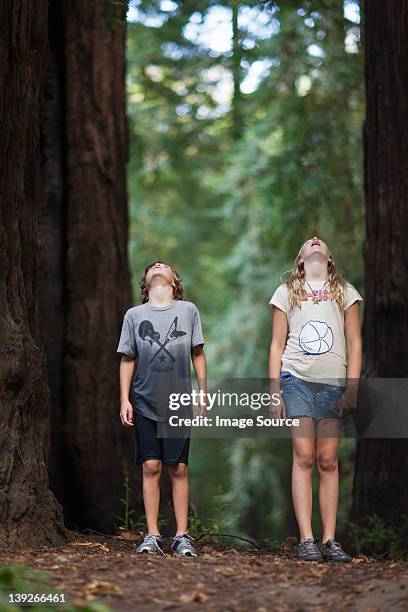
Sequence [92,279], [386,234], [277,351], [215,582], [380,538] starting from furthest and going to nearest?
1. [92,279]
2. [386,234]
3. [380,538]
4. [277,351]
5. [215,582]

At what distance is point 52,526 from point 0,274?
5.38 feet

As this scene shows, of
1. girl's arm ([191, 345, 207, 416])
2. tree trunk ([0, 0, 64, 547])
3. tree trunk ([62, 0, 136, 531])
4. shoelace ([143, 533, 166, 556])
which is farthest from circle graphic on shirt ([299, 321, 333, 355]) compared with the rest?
tree trunk ([62, 0, 136, 531])

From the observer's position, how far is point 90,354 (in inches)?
350

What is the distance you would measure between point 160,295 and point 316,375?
1126mm

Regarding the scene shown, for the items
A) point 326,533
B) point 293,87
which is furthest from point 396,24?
point 293,87

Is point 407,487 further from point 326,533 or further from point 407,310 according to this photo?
point 326,533

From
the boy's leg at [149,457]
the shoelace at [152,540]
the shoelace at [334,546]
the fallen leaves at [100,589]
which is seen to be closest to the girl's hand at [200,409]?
the boy's leg at [149,457]

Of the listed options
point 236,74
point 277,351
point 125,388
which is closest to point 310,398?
point 277,351

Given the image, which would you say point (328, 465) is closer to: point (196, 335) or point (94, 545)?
point (196, 335)

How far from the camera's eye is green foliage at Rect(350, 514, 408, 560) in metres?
8.11

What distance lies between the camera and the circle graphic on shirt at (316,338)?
6074 millimetres

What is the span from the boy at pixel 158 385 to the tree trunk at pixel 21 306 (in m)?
0.62

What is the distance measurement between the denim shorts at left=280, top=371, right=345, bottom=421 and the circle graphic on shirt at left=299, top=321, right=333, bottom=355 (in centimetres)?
20

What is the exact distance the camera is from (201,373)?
614 centimetres
